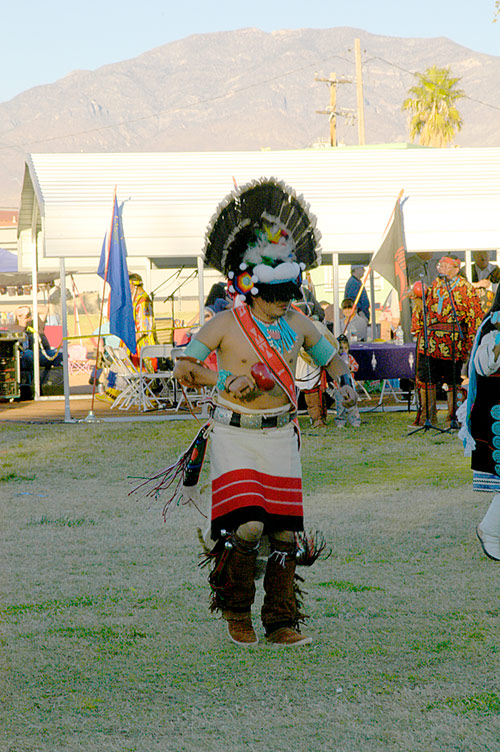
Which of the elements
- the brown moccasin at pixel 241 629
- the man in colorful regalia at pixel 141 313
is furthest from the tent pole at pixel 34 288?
the brown moccasin at pixel 241 629

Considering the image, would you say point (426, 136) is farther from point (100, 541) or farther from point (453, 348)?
point (100, 541)

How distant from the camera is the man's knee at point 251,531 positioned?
4.09 meters

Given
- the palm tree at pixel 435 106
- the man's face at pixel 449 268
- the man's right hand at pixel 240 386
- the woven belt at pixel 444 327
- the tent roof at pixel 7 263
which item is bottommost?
the man's right hand at pixel 240 386

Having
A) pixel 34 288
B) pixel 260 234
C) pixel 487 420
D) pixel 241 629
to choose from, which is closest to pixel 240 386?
pixel 260 234

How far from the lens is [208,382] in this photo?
4.19 meters

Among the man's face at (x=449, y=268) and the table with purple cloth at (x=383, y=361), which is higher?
the man's face at (x=449, y=268)

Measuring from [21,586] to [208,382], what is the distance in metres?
1.78

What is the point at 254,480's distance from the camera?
13.6 feet

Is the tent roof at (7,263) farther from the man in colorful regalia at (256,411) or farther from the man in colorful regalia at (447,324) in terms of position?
the man in colorful regalia at (256,411)

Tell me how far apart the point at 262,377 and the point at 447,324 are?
722cm

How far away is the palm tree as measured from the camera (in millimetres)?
48344

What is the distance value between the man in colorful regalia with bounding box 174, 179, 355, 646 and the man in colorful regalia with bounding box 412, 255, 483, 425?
671 centimetres

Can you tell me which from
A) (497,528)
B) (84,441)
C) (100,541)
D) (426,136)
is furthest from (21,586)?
(426,136)

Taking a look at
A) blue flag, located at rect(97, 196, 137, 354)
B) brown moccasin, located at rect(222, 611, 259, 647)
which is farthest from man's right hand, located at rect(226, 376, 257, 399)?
blue flag, located at rect(97, 196, 137, 354)
